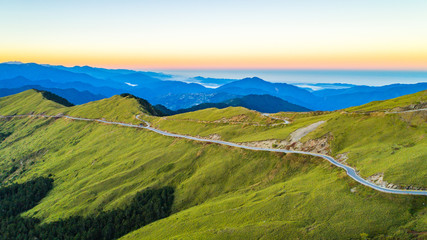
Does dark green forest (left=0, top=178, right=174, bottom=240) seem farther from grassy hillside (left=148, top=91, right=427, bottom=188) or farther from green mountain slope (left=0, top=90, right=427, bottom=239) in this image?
grassy hillside (left=148, top=91, right=427, bottom=188)

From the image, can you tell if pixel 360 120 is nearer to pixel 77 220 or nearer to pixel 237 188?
pixel 237 188

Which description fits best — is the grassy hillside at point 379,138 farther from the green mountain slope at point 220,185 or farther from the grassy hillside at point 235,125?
the green mountain slope at point 220,185

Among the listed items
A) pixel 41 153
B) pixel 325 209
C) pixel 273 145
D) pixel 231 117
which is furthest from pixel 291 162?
pixel 41 153

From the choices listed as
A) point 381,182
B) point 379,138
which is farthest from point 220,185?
point 379,138

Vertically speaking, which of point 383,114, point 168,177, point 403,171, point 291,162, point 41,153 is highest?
point 383,114

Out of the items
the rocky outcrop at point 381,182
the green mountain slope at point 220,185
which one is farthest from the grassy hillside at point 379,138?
the green mountain slope at point 220,185

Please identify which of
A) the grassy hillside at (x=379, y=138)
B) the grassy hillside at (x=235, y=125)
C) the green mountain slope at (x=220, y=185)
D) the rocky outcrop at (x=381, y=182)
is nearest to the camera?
the green mountain slope at (x=220, y=185)

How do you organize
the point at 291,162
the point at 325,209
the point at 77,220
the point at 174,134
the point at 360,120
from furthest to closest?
the point at 174,134
the point at 77,220
the point at 360,120
the point at 291,162
the point at 325,209

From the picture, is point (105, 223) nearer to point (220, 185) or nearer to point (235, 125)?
point (220, 185)
